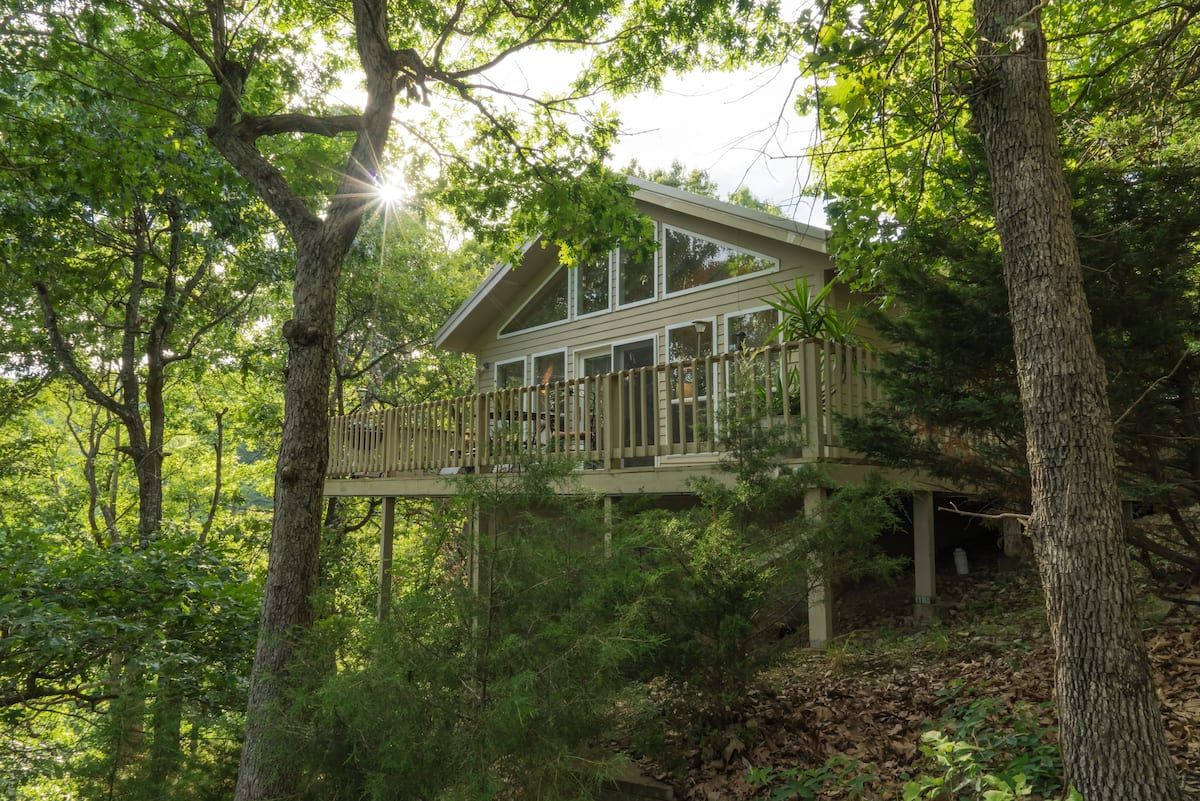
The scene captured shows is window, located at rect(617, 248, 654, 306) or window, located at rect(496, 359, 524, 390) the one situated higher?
window, located at rect(617, 248, 654, 306)

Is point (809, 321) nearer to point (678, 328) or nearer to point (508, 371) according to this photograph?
point (678, 328)

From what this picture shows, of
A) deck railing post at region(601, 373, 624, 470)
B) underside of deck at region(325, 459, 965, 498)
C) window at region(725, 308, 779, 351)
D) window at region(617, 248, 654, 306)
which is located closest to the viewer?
underside of deck at region(325, 459, 965, 498)

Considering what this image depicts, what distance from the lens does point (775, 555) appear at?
4.67m

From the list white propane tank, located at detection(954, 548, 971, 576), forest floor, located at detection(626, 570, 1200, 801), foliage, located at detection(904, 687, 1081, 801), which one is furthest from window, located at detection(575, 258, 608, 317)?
foliage, located at detection(904, 687, 1081, 801)

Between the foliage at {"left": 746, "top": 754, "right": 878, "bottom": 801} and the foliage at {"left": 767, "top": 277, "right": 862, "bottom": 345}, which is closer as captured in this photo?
the foliage at {"left": 746, "top": 754, "right": 878, "bottom": 801}

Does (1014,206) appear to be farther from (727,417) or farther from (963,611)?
(963,611)

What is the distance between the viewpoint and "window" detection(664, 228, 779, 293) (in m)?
9.76

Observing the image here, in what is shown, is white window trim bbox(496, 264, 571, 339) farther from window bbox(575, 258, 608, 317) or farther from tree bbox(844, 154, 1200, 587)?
tree bbox(844, 154, 1200, 587)

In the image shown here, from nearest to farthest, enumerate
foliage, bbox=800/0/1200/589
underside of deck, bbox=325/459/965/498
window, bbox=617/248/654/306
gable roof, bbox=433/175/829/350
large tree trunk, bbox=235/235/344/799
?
1. foliage, bbox=800/0/1200/589
2. large tree trunk, bbox=235/235/344/799
3. underside of deck, bbox=325/459/965/498
4. gable roof, bbox=433/175/829/350
5. window, bbox=617/248/654/306

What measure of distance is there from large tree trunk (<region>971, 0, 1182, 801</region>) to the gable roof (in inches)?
76.2

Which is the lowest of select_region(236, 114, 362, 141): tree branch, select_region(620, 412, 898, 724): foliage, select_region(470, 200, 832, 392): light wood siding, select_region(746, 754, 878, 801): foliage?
select_region(746, 754, 878, 801): foliage

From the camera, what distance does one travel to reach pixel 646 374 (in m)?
8.73

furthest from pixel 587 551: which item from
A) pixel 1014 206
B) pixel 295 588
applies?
pixel 1014 206

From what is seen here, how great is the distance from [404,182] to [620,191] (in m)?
3.99
